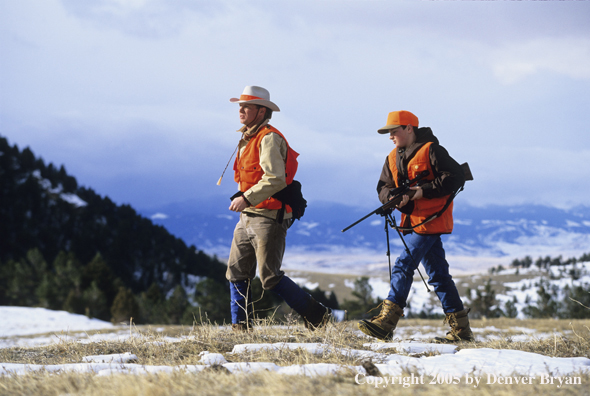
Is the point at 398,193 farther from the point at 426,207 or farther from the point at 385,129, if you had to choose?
the point at 385,129

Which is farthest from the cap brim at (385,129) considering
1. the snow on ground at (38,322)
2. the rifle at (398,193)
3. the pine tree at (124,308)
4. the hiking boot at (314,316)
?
the pine tree at (124,308)

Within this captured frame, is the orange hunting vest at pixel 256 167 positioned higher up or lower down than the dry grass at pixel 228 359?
higher up

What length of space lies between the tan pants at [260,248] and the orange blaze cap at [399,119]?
1449 millimetres

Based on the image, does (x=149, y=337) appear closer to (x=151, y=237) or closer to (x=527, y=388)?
(x=527, y=388)

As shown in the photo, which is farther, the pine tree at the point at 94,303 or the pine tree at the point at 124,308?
the pine tree at the point at 94,303

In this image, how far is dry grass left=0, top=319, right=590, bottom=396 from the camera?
8.68 feet

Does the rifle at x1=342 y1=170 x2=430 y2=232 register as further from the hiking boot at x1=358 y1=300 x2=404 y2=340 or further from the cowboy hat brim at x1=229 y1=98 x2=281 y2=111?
the cowboy hat brim at x1=229 y1=98 x2=281 y2=111

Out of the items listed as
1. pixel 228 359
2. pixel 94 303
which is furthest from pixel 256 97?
pixel 94 303

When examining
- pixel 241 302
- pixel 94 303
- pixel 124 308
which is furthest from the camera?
pixel 94 303

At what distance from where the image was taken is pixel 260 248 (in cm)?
491

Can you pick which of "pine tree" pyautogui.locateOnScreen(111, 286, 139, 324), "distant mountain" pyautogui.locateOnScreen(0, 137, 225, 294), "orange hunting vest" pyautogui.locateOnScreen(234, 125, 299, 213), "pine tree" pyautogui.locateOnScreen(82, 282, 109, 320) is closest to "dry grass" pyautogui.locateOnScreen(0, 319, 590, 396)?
"orange hunting vest" pyautogui.locateOnScreen(234, 125, 299, 213)

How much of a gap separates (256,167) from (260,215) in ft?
1.63

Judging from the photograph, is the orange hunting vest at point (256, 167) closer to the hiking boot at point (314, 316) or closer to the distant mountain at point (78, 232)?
the hiking boot at point (314, 316)

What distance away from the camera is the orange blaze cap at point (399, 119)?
5.00 meters
